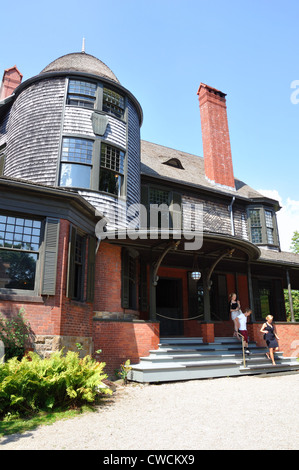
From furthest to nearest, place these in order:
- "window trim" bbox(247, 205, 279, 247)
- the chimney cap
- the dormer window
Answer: the chimney cap
the dormer window
"window trim" bbox(247, 205, 279, 247)

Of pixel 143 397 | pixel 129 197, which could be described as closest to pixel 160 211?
pixel 129 197

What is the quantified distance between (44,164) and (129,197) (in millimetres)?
3045

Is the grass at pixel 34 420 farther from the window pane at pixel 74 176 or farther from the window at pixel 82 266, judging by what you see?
the window pane at pixel 74 176

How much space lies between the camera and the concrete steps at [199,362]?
29.0 feet

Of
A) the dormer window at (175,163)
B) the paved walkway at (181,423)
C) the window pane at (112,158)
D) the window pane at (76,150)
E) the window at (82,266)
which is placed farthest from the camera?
the dormer window at (175,163)

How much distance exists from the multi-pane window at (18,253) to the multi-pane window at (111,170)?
13.1ft

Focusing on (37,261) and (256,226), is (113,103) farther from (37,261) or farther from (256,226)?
(256,226)

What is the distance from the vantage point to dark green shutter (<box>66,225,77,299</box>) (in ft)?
27.3

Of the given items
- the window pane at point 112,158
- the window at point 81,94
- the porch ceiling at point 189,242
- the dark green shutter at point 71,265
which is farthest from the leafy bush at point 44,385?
the window at point 81,94

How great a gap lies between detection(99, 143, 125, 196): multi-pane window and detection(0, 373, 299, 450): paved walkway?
6.47 m

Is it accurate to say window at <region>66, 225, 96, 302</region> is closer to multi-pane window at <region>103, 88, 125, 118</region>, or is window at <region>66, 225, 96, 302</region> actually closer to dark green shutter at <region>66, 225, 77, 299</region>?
dark green shutter at <region>66, 225, 77, 299</region>

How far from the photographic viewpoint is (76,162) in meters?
11.5

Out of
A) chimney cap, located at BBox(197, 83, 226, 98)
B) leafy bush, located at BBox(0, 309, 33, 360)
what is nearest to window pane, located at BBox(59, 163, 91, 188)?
leafy bush, located at BBox(0, 309, 33, 360)

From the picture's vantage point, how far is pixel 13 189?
8.01 metres
